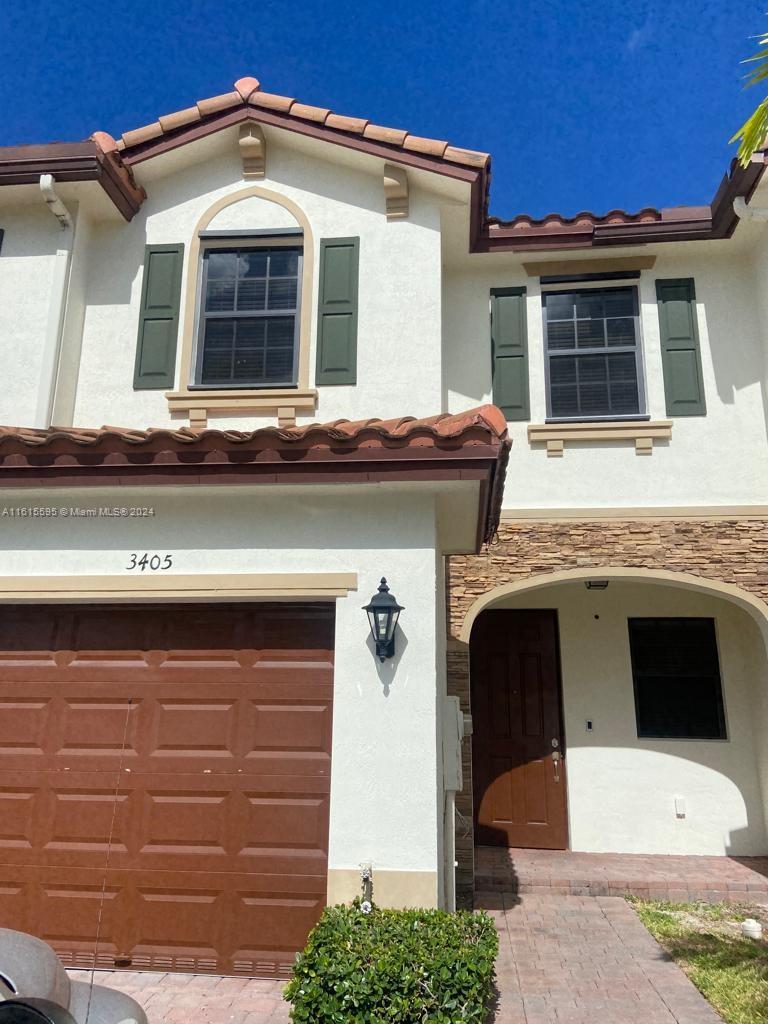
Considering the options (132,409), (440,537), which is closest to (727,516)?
(440,537)

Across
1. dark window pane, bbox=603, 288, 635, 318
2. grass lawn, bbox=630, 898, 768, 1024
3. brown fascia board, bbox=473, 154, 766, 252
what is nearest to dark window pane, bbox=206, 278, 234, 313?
brown fascia board, bbox=473, 154, 766, 252

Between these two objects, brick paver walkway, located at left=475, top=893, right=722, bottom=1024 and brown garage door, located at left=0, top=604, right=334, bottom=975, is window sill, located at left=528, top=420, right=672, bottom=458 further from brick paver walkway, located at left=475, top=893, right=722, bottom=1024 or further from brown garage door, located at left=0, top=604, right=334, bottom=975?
brick paver walkway, located at left=475, top=893, right=722, bottom=1024

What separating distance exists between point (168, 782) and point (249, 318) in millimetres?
5250

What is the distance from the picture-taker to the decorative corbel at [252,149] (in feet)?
29.3

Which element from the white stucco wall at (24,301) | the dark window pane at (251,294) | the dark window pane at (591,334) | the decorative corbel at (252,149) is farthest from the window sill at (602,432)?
the white stucco wall at (24,301)

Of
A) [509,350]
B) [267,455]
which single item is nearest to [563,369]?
[509,350]

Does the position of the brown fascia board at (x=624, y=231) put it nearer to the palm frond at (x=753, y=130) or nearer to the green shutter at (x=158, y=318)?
the palm frond at (x=753, y=130)

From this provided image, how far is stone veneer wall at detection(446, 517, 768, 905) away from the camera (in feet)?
29.0

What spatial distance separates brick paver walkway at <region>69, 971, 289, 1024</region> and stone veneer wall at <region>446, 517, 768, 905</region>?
3.92 metres

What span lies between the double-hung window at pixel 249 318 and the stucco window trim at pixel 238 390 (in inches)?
3.8

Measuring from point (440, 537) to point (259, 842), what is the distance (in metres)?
2.95

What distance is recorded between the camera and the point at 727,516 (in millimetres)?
8969

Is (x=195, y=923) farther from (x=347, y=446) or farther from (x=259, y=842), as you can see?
(x=347, y=446)

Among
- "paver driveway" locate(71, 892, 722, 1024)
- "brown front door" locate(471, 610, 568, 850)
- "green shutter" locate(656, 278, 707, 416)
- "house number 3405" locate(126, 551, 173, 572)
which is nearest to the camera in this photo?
"paver driveway" locate(71, 892, 722, 1024)
